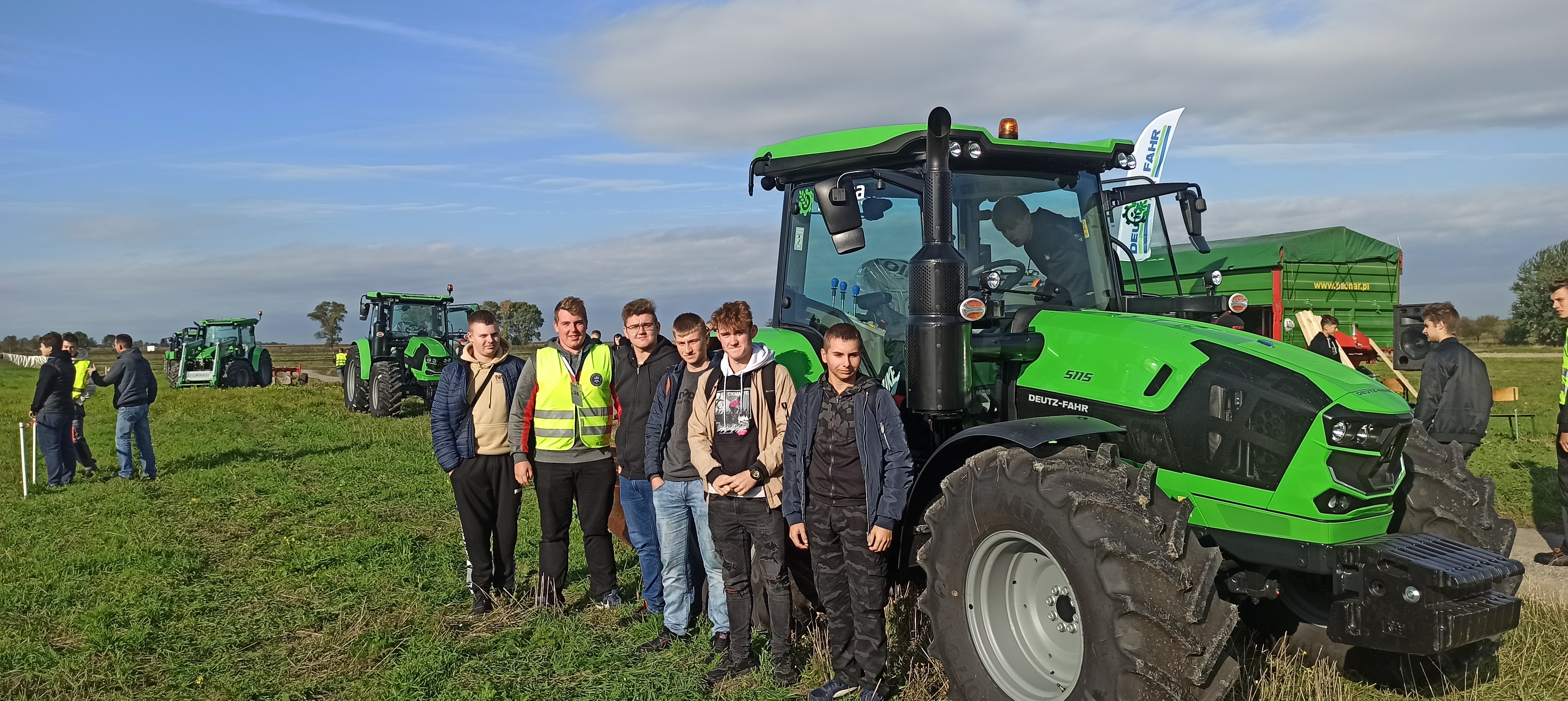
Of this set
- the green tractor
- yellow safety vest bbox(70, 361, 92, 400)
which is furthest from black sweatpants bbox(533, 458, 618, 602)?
the green tractor

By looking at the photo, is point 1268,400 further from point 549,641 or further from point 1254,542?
point 549,641

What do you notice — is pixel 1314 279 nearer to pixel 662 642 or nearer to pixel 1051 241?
pixel 1051 241

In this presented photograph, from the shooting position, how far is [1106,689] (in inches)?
142

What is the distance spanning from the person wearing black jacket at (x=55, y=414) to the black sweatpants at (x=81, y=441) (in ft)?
0.38

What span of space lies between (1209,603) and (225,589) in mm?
6400

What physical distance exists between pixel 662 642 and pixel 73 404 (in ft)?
34.9

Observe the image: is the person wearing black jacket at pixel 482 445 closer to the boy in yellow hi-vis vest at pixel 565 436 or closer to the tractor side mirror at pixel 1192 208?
the boy in yellow hi-vis vest at pixel 565 436

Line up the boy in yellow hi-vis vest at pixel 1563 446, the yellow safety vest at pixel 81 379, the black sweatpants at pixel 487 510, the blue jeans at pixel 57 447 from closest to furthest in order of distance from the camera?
the black sweatpants at pixel 487 510
the boy in yellow hi-vis vest at pixel 1563 446
the blue jeans at pixel 57 447
the yellow safety vest at pixel 81 379

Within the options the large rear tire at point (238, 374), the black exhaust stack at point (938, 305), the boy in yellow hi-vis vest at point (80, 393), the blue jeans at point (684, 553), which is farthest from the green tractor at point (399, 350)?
the black exhaust stack at point (938, 305)

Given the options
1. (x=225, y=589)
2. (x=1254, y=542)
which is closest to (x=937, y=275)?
(x=1254, y=542)

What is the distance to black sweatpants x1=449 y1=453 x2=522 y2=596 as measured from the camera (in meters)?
6.19

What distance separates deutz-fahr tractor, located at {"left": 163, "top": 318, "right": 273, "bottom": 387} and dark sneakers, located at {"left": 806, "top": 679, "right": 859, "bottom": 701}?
3195cm

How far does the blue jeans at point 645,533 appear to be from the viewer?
5.98 m

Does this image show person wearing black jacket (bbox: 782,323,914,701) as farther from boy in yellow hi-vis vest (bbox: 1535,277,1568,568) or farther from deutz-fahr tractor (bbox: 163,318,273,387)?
deutz-fahr tractor (bbox: 163,318,273,387)
